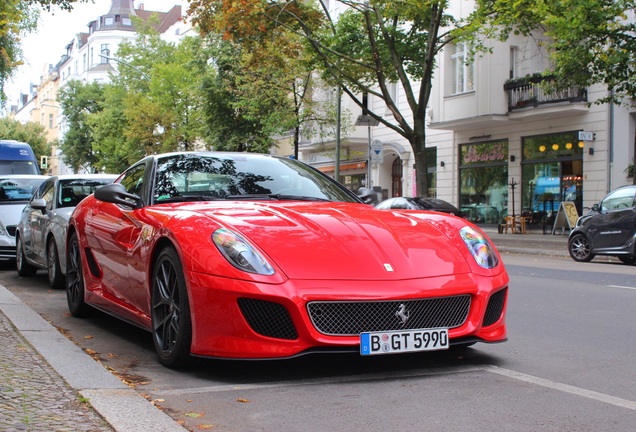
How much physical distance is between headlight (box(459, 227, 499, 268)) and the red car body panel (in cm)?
5

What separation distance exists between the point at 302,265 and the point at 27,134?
10142 cm

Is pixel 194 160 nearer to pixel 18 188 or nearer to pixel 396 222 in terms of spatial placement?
pixel 396 222

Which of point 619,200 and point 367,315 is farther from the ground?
point 619,200

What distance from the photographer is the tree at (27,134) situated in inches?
3912

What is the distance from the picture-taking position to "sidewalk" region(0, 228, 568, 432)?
12.4 feet

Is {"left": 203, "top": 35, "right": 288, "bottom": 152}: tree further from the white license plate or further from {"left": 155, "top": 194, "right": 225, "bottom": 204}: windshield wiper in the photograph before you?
the white license plate

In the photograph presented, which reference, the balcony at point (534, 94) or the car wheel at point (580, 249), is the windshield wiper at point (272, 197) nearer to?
the car wheel at point (580, 249)

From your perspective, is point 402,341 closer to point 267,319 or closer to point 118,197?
point 267,319

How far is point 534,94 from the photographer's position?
97.4ft

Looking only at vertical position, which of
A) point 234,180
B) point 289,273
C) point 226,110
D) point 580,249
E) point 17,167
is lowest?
point 580,249

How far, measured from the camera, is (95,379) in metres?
4.73

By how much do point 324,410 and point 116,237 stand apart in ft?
8.96

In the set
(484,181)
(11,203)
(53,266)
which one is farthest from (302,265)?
(484,181)

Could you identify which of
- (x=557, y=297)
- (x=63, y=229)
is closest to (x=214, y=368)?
(x=63, y=229)
